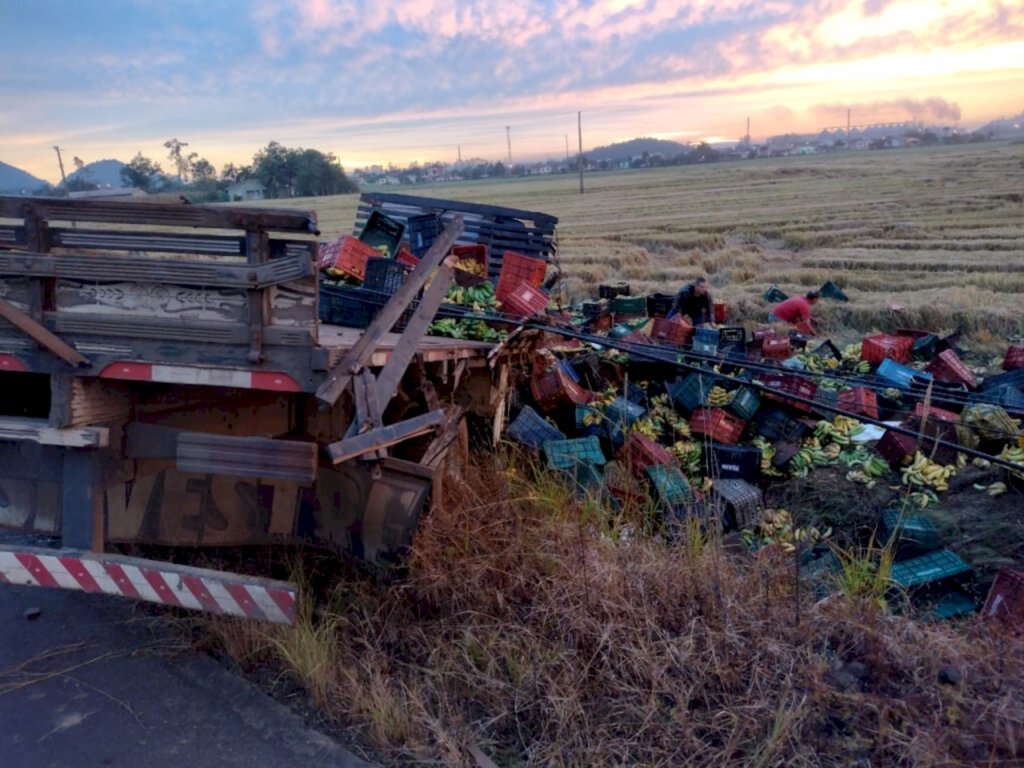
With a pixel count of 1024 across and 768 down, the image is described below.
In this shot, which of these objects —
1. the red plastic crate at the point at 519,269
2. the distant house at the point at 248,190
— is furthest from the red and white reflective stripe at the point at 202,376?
the distant house at the point at 248,190

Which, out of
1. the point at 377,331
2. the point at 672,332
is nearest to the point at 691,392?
the point at 672,332

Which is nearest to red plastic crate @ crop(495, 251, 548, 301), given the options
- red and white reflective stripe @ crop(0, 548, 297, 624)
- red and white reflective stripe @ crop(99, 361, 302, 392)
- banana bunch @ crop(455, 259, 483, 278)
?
banana bunch @ crop(455, 259, 483, 278)

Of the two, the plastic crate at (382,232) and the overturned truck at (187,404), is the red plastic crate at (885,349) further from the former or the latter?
the overturned truck at (187,404)

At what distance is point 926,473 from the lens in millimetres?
7262

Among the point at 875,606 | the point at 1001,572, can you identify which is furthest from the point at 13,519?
the point at 1001,572

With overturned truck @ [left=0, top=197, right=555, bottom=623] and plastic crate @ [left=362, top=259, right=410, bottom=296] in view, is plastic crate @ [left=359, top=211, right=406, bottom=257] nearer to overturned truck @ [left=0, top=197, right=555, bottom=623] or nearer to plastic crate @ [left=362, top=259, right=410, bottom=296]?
plastic crate @ [left=362, top=259, right=410, bottom=296]

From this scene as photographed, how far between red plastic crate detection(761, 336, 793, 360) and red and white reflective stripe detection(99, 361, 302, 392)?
21.2ft

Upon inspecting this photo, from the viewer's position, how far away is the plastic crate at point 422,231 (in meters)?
9.23

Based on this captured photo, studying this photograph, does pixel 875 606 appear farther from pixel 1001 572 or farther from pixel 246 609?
pixel 246 609

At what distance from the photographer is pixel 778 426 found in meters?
8.05

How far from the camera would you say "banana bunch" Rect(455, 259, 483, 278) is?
7.96 metres

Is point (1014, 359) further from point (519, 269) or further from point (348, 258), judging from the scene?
point (348, 258)

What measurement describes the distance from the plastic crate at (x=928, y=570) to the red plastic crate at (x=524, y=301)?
348 cm

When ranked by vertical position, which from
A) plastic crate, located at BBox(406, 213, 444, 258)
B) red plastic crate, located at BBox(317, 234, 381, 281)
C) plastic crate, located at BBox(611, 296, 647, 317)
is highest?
plastic crate, located at BBox(406, 213, 444, 258)
